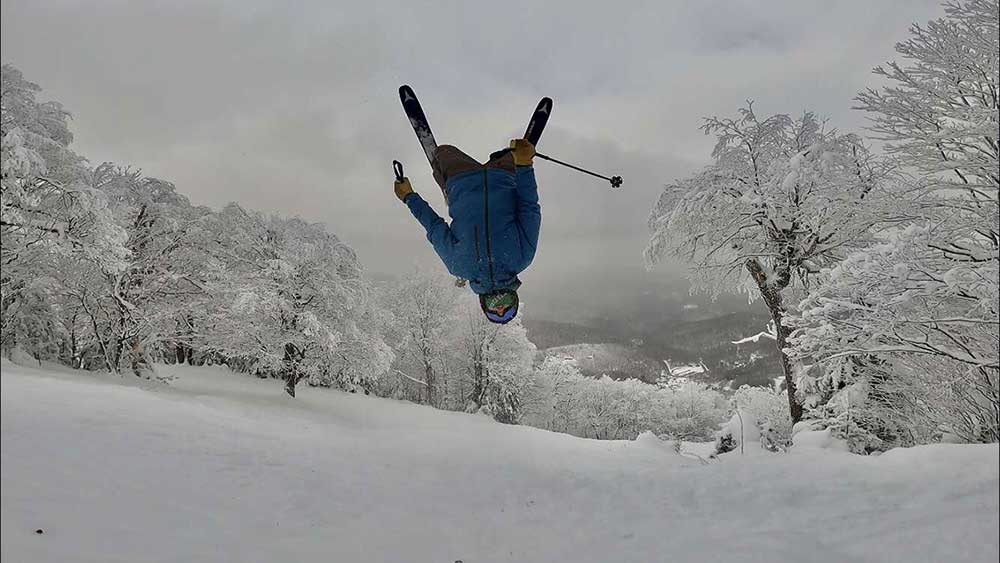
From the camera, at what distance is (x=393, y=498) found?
9.34 ft

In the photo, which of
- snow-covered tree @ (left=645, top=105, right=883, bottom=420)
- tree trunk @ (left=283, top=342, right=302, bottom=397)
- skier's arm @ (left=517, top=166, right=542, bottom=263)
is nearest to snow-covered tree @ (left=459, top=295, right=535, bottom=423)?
tree trunk @ (left=283, top=342, right=302, bottom=397)

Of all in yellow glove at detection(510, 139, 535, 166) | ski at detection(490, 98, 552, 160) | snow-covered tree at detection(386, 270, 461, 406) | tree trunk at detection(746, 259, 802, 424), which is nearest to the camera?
yellow glove at detection(510, 139, 535, 166)

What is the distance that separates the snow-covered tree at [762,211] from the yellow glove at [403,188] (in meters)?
3.86

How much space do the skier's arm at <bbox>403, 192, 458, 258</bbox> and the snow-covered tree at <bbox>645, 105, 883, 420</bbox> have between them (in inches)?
148

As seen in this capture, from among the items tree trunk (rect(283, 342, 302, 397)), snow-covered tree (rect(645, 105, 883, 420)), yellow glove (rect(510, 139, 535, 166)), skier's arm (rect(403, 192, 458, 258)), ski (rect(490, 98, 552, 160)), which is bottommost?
tree trunk (rect(283, 342, 302, 397))

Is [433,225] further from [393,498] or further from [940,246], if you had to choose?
[940,246]

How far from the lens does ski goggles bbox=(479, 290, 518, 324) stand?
2383mm

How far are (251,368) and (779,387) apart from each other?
34.7ft

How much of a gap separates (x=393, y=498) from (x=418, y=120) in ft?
6.91

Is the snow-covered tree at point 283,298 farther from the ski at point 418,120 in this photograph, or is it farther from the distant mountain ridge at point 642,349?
the distant mountain ridge at point 642,349

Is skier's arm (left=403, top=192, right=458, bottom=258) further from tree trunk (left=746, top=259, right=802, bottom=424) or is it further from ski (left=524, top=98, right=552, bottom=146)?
tree trunk (left=746, top=259, right=802, bottom=424)

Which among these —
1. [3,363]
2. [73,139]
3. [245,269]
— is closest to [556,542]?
[3,363]

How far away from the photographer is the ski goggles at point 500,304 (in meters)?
2.38

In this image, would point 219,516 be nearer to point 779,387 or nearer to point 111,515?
point 111,515
